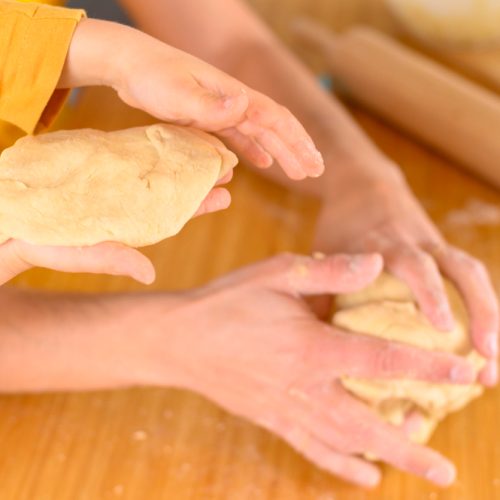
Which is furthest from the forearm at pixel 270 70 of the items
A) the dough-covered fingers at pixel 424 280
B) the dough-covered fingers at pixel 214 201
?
the dough-covered fingers at pixel 214 201

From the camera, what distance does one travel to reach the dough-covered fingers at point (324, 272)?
73 centimetres

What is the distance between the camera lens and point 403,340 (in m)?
0.74

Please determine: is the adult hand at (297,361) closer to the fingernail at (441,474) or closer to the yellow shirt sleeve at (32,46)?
the fingernail at (441,474)

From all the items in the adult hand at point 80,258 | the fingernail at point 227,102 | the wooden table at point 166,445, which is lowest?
the wooden table at point 166,445

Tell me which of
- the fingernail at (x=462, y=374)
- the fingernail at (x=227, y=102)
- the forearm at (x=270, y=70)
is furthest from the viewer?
the forearm at (x=270, y=70)

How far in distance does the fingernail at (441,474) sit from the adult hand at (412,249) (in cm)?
11

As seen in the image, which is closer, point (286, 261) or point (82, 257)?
point (82, 257)

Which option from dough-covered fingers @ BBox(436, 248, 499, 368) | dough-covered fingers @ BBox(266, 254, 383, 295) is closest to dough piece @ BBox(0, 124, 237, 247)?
dough-covered fingers @ BBox(266, 254, 383, 295)

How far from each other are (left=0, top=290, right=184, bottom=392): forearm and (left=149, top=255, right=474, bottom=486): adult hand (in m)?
0.01

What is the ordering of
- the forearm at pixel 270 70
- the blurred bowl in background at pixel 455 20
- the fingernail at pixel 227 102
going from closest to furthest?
the fingernail at pixel 227 102 → the forearm at pixel 270 70 → the blurred bowl in background at pixel 455 20

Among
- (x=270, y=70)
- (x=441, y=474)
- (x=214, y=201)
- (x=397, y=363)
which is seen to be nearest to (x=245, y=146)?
(x=214, y=201)

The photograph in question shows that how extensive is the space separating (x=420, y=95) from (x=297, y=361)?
0.51 m

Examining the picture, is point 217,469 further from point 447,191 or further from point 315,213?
point 447,191

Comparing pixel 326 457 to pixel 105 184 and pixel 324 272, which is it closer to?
pixel 324 272
